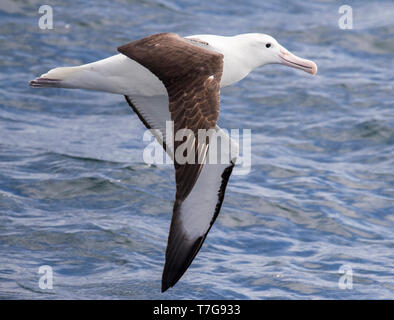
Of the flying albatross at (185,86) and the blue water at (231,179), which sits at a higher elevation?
the flying albatross at (185,86)

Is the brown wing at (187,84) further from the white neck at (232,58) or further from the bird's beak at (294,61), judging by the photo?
the bird's beak at (294,61)

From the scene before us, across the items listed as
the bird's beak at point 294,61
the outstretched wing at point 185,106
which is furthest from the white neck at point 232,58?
the outstretched wing at point 185,106

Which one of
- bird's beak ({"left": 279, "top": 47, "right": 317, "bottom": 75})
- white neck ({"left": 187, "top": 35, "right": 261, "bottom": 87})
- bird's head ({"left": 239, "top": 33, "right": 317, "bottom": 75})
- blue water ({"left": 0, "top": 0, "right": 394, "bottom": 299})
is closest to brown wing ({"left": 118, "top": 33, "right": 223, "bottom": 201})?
white neck ({"left": 187, "top": 35, "right": 261, "bottom": 87})

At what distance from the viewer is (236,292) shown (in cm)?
1127

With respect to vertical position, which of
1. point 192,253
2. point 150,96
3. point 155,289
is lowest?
point 155,289

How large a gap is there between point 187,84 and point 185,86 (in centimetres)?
3

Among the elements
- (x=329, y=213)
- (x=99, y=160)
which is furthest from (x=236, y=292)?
(x=99, y=160)

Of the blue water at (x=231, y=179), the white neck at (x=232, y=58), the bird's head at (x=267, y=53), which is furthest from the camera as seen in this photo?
the blue water at (x=231, y=179)

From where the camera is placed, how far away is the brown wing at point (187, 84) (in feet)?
26.6

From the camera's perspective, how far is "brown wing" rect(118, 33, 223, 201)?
8109 mm

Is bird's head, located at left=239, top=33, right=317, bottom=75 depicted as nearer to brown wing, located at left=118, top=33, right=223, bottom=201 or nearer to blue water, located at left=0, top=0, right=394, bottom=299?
brown wing, located at left=118, top=33, right=223, bottom=201

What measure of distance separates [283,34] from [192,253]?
1022 cm

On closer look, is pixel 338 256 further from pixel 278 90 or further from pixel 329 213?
pixel 278 90

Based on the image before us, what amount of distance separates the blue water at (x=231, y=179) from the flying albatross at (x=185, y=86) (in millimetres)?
1054
